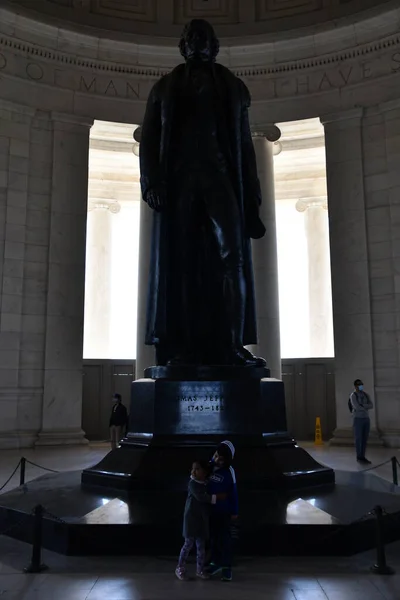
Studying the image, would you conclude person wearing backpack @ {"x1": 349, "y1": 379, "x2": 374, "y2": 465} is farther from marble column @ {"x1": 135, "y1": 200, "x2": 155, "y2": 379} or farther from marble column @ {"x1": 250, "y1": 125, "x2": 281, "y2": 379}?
marble column @ {"x1": 135, "y1": 200, "x2": 155, "y2": 379}

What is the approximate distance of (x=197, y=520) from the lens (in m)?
4.70

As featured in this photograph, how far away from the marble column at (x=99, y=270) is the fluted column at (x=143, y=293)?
6836 millimetres

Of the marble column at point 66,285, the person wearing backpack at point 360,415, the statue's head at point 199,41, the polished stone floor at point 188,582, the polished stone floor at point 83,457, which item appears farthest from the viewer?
the marble column at point 66,285

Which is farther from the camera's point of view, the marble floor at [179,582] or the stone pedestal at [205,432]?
the stone pedestal at [205,432]

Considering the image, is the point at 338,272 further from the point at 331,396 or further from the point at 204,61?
the point at 204,61

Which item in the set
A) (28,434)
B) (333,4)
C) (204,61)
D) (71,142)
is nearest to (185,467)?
(204,61)

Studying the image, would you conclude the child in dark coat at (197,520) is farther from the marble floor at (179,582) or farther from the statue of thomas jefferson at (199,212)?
the statue of thomas jefferson at (199,212)

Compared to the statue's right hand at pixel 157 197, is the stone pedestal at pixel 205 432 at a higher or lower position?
lower

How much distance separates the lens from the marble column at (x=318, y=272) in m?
24.5

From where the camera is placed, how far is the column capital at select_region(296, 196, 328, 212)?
2469 centimetres

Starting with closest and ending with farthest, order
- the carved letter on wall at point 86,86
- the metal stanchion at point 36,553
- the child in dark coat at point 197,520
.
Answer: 1. the child in dark coat at point 197,520
2. the metal stanchion at point 36,553
3. the carved letter on wall at point 86,86

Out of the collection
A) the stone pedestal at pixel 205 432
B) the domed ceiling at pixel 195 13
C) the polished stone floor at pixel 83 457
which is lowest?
the polished stone floor at pixel 83 457

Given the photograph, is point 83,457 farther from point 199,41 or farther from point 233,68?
point 233,68

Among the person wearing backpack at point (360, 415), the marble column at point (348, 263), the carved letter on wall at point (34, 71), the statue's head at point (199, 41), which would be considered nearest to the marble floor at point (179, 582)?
the statue's head at point (199, 41)
